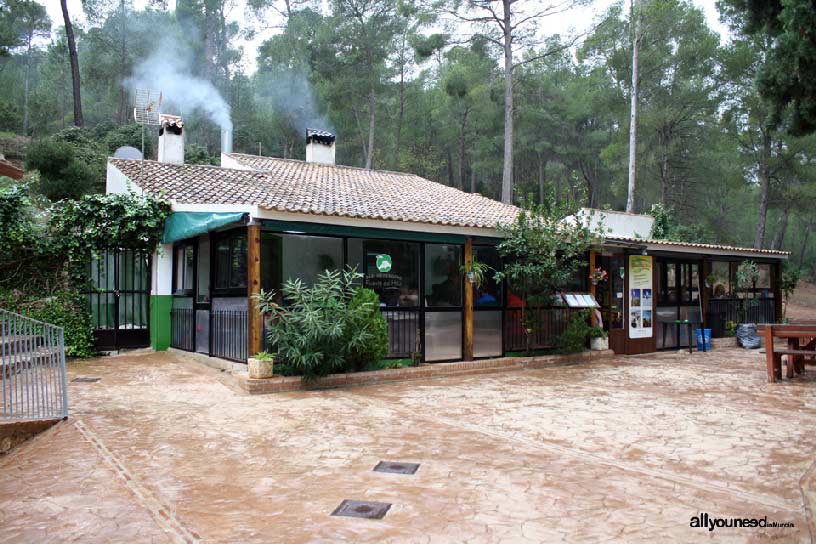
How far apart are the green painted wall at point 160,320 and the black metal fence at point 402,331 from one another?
511 centimetres

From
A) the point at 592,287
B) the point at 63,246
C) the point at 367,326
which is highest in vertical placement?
the point at 63,246

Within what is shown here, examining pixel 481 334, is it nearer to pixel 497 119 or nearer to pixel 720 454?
pixel 720 454

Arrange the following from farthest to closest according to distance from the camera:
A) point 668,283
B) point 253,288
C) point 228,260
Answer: point 668,283, point 228,260, point 253,288

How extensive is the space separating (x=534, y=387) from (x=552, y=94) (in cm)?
2407

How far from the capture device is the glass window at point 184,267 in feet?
38.6

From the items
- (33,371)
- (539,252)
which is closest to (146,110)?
(539,252)

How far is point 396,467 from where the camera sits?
493 centimetres

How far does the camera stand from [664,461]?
201 inches

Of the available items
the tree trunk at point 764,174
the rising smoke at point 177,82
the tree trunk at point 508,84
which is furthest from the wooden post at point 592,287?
the rising smoke at point 177,82

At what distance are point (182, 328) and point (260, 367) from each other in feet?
13.6

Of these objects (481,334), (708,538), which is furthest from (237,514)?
(481,334)

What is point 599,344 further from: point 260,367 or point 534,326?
point 260,367

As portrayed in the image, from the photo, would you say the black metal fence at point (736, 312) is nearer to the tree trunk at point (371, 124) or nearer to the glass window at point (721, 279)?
the glass window at point (721, 279)

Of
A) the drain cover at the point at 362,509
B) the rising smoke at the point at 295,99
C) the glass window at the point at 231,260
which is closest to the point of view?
the drain cover at the point at 362,509
